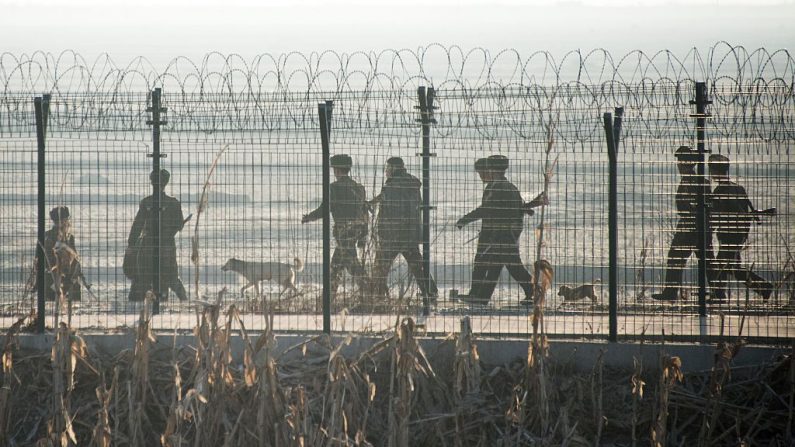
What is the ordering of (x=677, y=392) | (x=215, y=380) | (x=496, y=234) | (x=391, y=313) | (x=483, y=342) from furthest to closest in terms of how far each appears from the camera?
(x=496, y=234), (x=391, y=313), (x=483, y=342), (x=677, y=392), (x=215, y=380)

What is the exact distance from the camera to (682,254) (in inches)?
370

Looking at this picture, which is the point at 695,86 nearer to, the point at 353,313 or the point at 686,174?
the point at 686,174

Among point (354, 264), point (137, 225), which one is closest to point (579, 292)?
point (354, 264)

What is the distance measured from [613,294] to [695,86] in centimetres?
224

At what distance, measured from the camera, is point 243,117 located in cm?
922

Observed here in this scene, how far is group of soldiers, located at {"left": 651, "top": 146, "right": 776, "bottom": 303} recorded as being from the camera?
29.3 ft

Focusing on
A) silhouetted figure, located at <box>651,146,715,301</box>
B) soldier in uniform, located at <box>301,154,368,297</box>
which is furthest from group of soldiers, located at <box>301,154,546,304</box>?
silhouetted figure, located at <box>651,146,715,301</box>

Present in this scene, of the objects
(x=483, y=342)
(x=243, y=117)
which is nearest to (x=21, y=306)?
(x=243, y=117)

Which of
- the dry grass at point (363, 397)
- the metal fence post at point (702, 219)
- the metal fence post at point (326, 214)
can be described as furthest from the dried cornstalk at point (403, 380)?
the metal fence post at point (702, 219)

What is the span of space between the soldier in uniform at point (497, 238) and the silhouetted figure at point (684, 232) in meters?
1.17

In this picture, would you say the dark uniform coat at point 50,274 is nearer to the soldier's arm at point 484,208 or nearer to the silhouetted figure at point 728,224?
the soldier's arm at point 484,208

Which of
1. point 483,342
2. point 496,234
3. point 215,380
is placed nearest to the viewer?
point 215,380

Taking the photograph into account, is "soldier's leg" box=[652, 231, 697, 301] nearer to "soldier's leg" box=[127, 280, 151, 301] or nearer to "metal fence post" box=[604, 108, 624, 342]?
"metal fence post" box=[604, 108, 624, 342]

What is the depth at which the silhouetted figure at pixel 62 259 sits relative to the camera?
21.7ft
